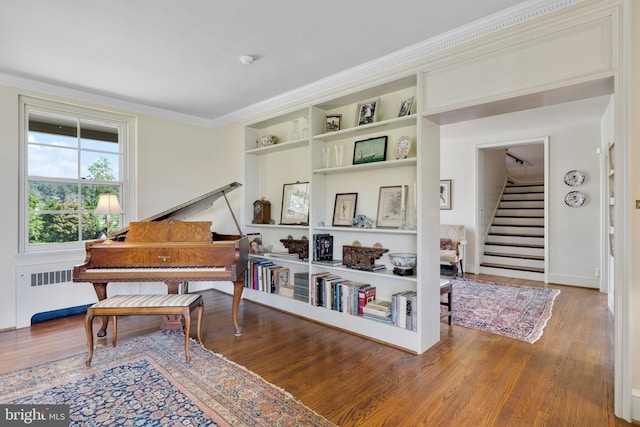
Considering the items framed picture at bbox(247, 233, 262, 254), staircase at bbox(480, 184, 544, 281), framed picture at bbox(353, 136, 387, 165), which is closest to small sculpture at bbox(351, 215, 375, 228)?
framed picture at bbox(353, 136, 387, 165)

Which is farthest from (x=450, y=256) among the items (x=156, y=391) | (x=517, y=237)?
(x=156, y=391)

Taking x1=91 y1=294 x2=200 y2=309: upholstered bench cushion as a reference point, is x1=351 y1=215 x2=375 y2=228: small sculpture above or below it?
above

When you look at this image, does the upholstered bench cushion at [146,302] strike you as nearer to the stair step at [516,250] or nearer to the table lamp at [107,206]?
the table lamp at [107,206]

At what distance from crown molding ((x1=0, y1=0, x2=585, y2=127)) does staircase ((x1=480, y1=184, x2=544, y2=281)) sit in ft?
16.2

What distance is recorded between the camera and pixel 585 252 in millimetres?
5301

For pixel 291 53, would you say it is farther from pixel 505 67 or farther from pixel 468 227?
pixel 468 227

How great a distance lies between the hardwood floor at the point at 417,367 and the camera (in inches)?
78.5

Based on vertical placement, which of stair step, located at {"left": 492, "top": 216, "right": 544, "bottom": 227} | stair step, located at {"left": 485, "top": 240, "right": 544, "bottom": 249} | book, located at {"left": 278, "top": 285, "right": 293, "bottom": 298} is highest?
stair step, located at {"left": 492, "top": 216, "right": 544, "bottom": 227}

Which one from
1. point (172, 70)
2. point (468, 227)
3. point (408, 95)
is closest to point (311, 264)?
point (408, 95)

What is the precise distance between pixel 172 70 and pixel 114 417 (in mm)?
2986

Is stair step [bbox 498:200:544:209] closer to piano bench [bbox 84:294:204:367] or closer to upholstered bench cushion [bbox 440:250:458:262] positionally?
upholstered bench cushion [bbox 440:250:458:262]

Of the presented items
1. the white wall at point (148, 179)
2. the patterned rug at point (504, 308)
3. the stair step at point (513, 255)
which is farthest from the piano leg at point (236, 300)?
the stair step at point (513, 255)

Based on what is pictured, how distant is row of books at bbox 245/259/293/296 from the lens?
13.3 feet

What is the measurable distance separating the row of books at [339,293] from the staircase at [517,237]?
165 inches
